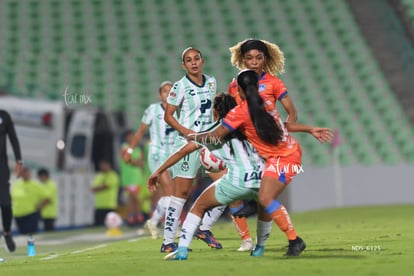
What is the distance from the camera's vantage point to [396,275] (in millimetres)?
7070

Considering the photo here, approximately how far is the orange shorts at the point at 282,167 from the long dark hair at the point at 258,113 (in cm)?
15

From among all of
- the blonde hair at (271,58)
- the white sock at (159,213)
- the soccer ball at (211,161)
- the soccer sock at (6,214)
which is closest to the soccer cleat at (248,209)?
the soccer ball at (211,161)

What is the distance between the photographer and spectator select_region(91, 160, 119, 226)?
21859 millimetres

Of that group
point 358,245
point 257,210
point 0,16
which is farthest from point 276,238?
point 0,16

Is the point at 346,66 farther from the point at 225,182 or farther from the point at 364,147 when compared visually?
the point at 225,182

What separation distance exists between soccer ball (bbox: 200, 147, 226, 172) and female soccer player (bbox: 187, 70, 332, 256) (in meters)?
1.23

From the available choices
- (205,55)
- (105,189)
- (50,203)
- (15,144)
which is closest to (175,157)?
(15,144)

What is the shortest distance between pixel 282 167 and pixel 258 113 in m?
0.48

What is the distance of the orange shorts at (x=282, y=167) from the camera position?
8516 millimetres

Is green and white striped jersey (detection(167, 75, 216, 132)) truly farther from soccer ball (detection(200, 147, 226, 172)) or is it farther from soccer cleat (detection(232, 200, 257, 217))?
soccer cleat (detection(232, 200, 257, 217))

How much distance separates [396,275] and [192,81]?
4.03m

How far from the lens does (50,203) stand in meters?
20.6

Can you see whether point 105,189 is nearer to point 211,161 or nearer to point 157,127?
point 157,127

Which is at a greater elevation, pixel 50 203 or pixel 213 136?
pixel 213 136
